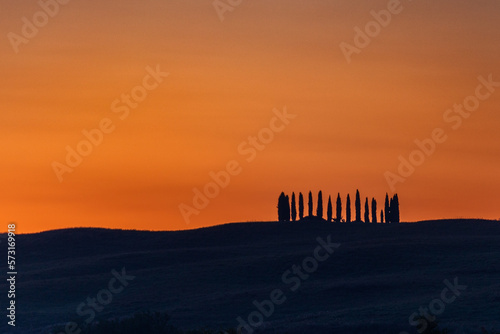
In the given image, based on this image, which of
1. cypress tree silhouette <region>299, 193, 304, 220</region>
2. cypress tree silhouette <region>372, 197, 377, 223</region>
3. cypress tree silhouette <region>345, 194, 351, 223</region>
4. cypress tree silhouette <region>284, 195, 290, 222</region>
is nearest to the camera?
cypress tree silhouette <region>345, 194, 351, 223</region>

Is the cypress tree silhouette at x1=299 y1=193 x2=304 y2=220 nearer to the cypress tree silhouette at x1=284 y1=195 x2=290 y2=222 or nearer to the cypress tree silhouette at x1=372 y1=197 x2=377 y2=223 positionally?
the cypress tree silhouette at x1=284 y1=195 x2=290 y2=222

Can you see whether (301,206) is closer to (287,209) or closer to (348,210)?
(287,209)

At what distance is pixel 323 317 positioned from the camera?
184 ft

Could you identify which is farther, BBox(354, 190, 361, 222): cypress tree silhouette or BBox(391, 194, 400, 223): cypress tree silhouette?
BBox(354, 190, 361, 222): cypress tree silhouette

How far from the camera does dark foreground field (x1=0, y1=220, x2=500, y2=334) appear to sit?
57688 mm

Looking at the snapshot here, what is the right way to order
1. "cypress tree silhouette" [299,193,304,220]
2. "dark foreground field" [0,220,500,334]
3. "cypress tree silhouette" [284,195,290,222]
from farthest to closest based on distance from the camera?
"cypress tree silhouette" [284,195,290,222] < "cypress tree silhouette" [299,193,304,220] < "dark foreground field" [0,220,500,334]

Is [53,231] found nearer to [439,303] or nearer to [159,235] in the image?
[159,235]

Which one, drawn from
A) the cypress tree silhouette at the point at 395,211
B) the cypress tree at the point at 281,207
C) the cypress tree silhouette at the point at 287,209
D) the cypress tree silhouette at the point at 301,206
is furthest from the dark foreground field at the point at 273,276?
the cypress tree silhouette at the point at 395,211

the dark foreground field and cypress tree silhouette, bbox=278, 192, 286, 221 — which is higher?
cypress tree silhouette, bbox=278, 192, 286, 221

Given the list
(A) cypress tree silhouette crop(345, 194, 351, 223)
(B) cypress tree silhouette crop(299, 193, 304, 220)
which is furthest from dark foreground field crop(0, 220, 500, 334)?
(A) cypress tree silhouette crop(345, 194, 351, 223)

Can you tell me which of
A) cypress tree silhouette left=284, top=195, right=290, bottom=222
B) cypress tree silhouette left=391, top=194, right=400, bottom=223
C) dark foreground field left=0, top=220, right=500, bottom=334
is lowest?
dark foreground field left=0, top=220, right=500, bottom=334

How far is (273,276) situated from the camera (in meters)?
76.2

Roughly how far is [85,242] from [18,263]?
11261 mm

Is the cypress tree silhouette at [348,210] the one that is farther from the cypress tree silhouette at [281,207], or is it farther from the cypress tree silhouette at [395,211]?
the cypress tree silhouette at [281,207]
